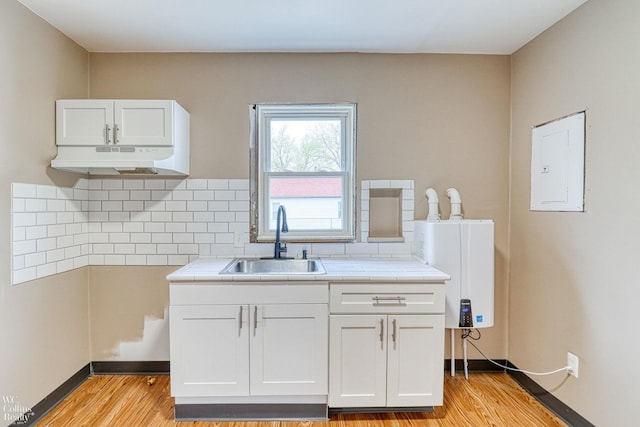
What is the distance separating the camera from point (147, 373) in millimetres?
2754

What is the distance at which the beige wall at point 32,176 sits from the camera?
1.98 meters

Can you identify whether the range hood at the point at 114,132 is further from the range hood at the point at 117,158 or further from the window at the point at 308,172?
the window at the point at 308,172

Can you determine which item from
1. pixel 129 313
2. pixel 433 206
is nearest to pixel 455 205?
pixel 433 206

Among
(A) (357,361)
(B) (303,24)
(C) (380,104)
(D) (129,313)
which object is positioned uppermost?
(B) (303,24)

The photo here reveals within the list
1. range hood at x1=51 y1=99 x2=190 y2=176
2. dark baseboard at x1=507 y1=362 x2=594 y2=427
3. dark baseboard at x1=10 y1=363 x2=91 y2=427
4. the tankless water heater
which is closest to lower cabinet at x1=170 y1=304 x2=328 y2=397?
dark baseboard at x1=10 y1=363 x2=91 y2=427

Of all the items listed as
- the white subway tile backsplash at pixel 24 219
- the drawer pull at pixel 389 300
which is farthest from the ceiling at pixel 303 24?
the drawer pull at pixel 389 300

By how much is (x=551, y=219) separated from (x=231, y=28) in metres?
2.41

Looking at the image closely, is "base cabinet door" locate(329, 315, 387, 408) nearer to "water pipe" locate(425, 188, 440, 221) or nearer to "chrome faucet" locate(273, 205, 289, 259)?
"chrome faucet" locate(273, 205, 289, 259)

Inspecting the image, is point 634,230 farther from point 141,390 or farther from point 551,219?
point 141,390

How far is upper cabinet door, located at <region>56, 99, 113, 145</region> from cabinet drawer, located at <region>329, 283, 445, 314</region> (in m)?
1.80

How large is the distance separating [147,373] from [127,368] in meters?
0.16

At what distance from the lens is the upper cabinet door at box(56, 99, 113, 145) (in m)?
Result: 2.37

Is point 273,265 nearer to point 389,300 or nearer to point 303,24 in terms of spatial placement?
point 389,300

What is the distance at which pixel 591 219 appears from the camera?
2.00m
